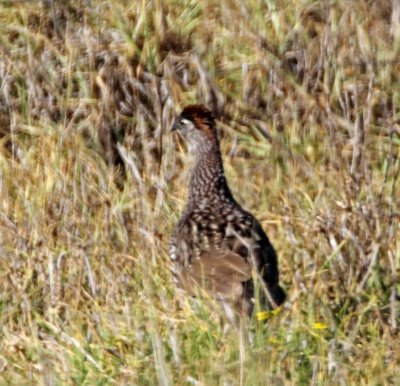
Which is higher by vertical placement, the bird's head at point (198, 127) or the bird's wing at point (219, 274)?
the bird's head at point (198, 127)

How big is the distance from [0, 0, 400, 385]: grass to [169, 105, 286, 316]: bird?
0.41 ft

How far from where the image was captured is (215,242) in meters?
6.57

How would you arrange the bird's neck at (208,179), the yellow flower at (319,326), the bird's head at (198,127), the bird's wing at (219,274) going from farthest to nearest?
the bird's head at (198,127) → the bird's neck at (208,179) → the bird's wing at (219,274) → the yellow flower at (319,326)

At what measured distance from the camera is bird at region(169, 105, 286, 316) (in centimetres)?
609

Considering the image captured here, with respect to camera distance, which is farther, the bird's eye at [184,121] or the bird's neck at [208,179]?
the bird's eye at [184,121]

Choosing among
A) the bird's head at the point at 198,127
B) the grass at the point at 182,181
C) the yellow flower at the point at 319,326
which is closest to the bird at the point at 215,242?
the bird's head at the point at 198,127

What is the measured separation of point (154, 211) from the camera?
24.4 ft

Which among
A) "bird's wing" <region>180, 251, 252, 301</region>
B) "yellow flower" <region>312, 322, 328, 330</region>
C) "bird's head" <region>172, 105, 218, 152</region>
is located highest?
"bird's head" <region>172, 105, 218, 152</region>

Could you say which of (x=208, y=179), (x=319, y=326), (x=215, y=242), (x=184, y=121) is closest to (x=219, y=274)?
(x=215, y=242)

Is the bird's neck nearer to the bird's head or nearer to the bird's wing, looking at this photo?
the bird's head

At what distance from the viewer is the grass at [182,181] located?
218 inches

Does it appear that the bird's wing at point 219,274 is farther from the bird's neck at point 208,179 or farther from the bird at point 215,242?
the bird's neck at point 208,179

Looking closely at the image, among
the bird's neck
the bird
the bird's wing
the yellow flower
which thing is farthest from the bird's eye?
the yellow flower

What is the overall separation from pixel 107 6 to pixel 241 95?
104 cm
